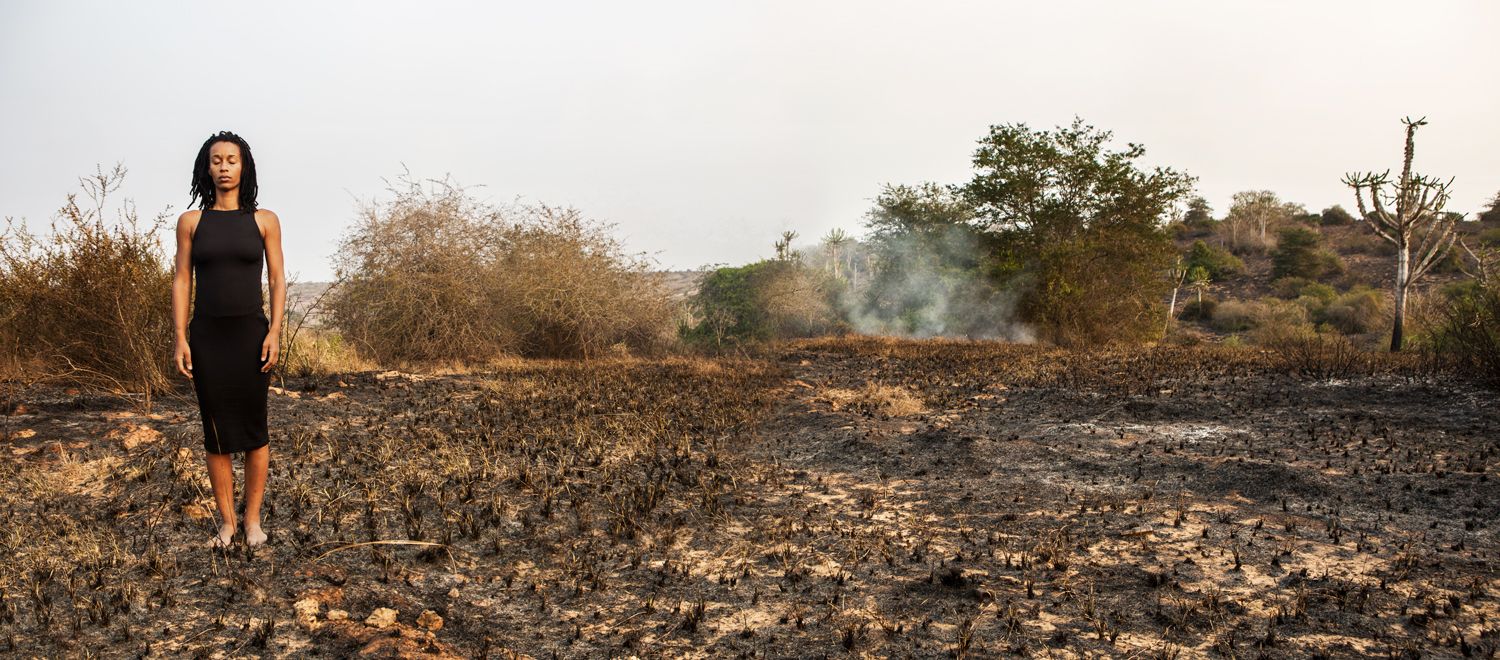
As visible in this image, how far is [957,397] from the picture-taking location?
11.4m

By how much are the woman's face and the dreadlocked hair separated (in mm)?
32

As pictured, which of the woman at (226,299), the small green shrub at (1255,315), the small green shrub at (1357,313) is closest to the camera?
the woman at (226,299)

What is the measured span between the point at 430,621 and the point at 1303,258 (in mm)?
49113

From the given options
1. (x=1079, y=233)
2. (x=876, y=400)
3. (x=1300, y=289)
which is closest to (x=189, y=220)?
(x=876, y=400)

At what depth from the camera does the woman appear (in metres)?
4.15

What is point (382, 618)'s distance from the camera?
4035 mm

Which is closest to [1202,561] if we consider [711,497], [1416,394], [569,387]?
[711,497]

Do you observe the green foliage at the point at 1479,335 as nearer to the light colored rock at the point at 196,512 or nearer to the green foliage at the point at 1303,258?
the light colored rock at the point at 196,512

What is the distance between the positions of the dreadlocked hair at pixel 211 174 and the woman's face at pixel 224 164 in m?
0.03

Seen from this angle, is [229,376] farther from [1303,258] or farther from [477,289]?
[1303,258]

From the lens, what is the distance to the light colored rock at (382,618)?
4.00m

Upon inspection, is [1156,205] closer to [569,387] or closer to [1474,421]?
[1474,421]

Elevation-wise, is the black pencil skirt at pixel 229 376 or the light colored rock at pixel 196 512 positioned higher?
the black pencil skirt at pixel 229 376

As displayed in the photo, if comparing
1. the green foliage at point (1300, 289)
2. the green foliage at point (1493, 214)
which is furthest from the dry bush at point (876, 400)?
the green foliage at point (1493, 214)
